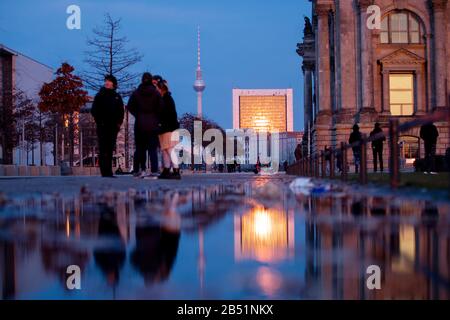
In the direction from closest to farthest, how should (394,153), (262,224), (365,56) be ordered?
(262,224) → (394,153) → (365,56)

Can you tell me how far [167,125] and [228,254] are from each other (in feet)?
43.2

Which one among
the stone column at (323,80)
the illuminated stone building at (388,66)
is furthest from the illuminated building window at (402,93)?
the stone column at (323,80)

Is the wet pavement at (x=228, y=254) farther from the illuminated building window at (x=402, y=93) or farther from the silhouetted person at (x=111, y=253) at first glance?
the illuminated building window at (x=402, y=93)

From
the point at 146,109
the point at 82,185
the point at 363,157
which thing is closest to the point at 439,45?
the point at 146,109

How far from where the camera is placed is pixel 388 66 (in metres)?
48.2

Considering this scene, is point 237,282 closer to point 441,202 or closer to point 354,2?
point 441,202

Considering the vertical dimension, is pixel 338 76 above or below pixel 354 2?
below

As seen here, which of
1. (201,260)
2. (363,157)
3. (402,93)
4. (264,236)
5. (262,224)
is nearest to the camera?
(201,260)

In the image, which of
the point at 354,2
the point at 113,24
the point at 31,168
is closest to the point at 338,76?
the point at 354,2

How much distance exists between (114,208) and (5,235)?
2.26 metres

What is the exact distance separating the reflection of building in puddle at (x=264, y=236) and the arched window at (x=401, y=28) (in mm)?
44885

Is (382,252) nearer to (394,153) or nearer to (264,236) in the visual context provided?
(264,236)

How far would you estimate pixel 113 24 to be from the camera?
39906 millimetres

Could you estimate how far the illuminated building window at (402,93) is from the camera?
49.1 m
